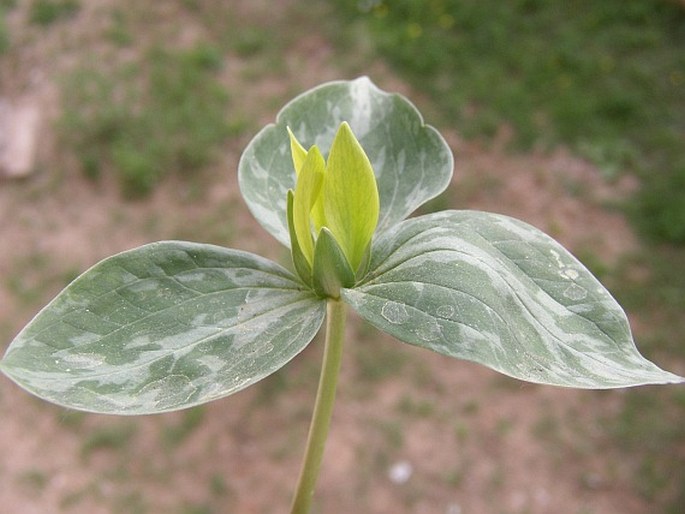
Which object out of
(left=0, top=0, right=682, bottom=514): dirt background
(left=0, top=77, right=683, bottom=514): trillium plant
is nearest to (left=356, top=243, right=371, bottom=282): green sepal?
(left=0, top=77, right=683, bottom=514): trillium plant

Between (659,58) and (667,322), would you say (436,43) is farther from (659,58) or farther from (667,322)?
(667,322)

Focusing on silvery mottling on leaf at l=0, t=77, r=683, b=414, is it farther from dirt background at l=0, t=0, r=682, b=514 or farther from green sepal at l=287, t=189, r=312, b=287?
dirt background at l=0, t=0, r=682, b=514

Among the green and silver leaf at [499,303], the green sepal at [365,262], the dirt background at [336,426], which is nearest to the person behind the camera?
the green and silver leaf at [499,303]

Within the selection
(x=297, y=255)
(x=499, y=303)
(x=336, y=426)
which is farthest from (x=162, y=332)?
(x=336, y=426)

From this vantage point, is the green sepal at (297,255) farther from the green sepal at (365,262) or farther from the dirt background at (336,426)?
the dirt background at (336,426)

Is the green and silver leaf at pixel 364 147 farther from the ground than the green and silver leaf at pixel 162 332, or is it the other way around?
the green and silver leaf at pixel 364 147

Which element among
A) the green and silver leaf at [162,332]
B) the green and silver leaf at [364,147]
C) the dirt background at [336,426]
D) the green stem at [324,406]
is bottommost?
the dirt background at [336,426]

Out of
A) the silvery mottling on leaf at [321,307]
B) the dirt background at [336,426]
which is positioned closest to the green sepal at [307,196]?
the silvery mottling on leaf at [321,307]
